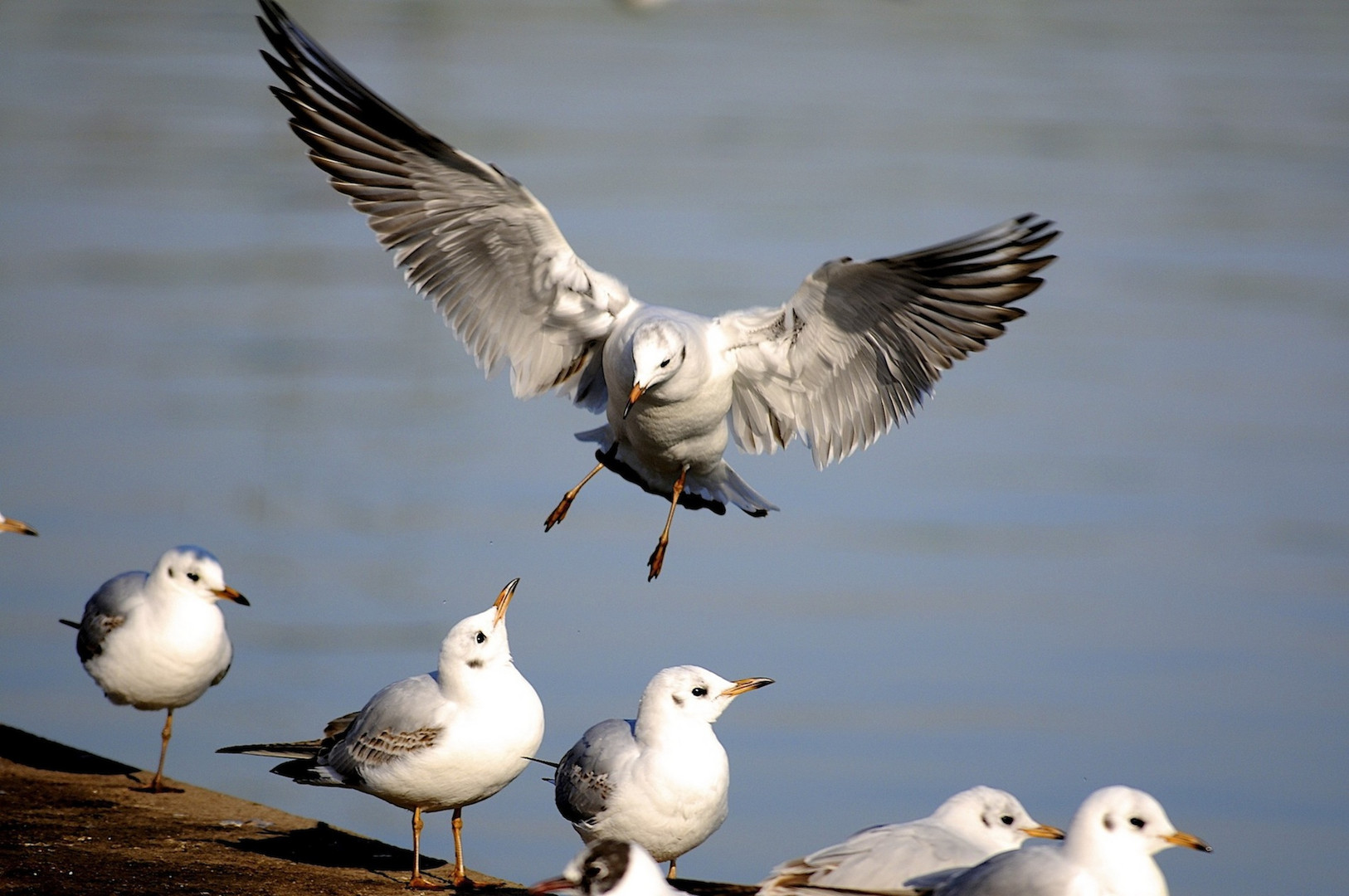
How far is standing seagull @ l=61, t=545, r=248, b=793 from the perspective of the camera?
6000 mm

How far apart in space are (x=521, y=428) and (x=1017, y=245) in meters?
6.58

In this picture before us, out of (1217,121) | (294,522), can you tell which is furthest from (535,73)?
(294,522)

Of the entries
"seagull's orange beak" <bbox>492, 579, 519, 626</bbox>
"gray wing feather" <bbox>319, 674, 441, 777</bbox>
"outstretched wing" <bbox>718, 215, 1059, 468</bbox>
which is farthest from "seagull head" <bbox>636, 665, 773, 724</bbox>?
"outstretched wing" <bbox>718, 215, 1059, 468</bbox>

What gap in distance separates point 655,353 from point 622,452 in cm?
110

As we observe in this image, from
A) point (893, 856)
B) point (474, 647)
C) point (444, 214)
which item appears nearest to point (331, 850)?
point (474, 647)

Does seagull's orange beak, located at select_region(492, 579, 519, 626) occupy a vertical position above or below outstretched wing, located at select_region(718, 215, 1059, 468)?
below

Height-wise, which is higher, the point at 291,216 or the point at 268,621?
the point at 291,216

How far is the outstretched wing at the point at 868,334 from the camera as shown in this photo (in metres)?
6.16

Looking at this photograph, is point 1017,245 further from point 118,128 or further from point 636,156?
point 118,128

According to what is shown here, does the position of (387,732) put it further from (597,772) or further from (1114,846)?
(1114,846)

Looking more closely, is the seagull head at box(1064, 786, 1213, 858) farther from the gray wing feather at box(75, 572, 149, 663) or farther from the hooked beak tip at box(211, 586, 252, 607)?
the gray wing feather at box(75, 572, 149, 663)

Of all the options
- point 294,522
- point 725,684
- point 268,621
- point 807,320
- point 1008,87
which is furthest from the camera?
point 1008,87

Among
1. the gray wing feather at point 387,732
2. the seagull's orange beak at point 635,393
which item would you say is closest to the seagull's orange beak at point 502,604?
the gray wing feather at point 387,732

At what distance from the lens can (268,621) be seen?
28.8 feet
